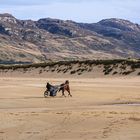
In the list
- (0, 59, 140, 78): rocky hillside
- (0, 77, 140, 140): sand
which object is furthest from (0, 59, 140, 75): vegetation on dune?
(0, 77, 140, 140): sand

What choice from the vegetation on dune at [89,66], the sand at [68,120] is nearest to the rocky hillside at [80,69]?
the vegetation on dune at [89,66]

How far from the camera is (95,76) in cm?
5644

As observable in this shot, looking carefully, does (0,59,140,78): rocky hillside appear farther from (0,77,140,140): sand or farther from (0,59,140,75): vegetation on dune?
(0,77,140,140): sand

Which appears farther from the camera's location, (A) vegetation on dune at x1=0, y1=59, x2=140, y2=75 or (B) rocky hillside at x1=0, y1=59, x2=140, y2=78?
(A) vegetation on dune at x1=0, y1=59, x2=140, y2=75

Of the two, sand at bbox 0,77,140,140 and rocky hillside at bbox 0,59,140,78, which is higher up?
rocky hillside at bbox 0,59,140,78

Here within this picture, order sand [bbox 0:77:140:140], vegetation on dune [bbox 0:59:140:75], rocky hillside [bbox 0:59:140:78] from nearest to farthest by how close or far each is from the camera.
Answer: sand [bbox 0:77:140:140]
rocky hillside [bbox 0:59:140:78]
vegetation on dune [bbox 0:59:140:75]

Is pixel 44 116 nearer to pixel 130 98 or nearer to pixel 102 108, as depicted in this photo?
pixel 102 108

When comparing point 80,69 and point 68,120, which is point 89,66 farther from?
point 68,120

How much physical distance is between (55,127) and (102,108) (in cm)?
644

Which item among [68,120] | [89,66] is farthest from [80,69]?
[68,120]

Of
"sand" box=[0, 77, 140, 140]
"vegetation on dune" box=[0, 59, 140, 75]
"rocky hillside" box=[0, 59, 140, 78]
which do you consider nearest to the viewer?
"sand" box=[0, 77, 140, 140]

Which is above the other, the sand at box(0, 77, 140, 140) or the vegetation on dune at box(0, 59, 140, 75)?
the vegetation on dune at box(0, 59, 140, 75)

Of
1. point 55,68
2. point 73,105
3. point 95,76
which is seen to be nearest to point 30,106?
point 73,105

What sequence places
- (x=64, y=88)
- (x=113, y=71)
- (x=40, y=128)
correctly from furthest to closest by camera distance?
(x=113, y=71) → (x=64, y=88) → (x=40, y=128)
